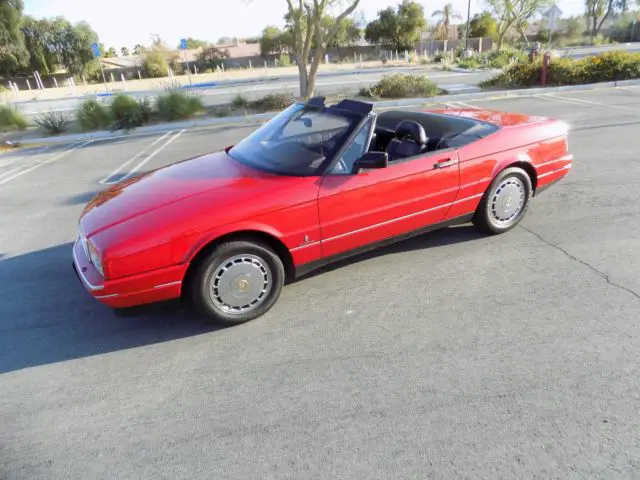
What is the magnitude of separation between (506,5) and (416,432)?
4257 cm

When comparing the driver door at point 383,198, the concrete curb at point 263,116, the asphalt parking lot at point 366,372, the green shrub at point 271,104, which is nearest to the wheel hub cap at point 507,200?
the asphalt parking lot at point 366,372

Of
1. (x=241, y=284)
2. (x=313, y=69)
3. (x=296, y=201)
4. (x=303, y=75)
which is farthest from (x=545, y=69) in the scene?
(x=241, y=284)

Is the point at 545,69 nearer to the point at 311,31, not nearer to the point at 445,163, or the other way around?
the point at 311,31

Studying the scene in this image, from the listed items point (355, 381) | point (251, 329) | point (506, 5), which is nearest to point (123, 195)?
point (251, 329)

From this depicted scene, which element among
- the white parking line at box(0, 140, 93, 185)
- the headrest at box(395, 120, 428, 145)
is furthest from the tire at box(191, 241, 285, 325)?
the white parking line at box(0, 140, 93, 185)

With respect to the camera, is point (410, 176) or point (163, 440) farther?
point (410, 176)

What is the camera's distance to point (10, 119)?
1328cm

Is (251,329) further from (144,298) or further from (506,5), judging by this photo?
(506,5)

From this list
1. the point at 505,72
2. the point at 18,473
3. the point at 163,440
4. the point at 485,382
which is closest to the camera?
the point at 18,473

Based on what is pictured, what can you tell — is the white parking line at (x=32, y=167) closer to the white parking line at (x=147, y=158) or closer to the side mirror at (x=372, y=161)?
the white parking line at (x=147, y=158)

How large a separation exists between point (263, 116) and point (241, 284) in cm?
1097

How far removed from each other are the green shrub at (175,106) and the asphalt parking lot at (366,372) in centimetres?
983

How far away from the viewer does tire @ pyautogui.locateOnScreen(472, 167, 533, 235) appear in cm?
410

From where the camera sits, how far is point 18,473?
2.14m
